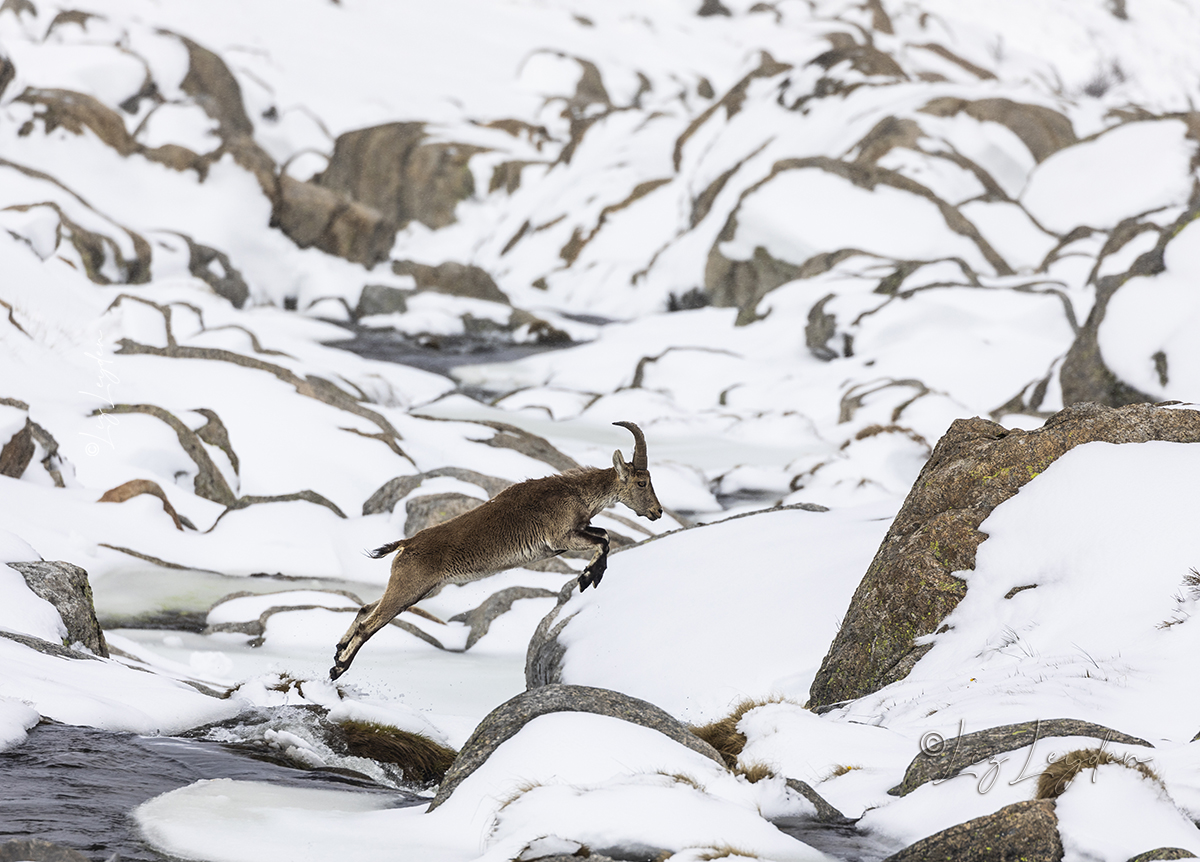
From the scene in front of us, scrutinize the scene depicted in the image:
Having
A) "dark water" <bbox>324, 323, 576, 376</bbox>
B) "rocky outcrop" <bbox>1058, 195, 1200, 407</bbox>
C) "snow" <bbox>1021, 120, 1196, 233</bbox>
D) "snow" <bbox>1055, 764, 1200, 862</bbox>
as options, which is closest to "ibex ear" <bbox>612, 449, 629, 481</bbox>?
"snow" <bbox>1055, 764, 1200, 862</bbox>

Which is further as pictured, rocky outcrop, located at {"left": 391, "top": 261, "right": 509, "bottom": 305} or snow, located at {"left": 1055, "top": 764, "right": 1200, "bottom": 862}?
rocky outcrop, located at {"left": 391, "top": 261, "right": 509, "bottom": 305}

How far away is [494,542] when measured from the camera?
315 inches

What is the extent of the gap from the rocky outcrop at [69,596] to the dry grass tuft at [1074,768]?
701 cm

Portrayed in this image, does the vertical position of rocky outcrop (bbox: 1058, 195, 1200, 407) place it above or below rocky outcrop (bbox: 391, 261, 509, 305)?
below

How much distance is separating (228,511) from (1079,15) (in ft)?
321

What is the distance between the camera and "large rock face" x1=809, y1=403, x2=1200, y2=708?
7.14 m

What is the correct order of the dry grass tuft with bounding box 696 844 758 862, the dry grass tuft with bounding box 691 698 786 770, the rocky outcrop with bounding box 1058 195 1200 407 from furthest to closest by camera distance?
the rocky outcrop with bounding box 1058 195 1200 407 → the dry grass tuft with bounding box 691 698 786 770 → the dry grass tuft with bounding box 696 844 758 862

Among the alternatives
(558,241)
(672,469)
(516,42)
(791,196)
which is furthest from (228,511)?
(516,42)

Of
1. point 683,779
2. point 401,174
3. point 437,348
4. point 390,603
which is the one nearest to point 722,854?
point 683,779

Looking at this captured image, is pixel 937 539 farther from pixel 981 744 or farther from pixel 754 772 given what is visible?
pixel 981 744

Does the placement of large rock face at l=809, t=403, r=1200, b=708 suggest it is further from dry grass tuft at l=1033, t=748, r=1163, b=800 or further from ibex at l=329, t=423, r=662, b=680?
dry grass tuft at l=1033, t=748, r=1163, b=800

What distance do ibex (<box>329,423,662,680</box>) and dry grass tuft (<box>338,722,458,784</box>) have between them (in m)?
0.48

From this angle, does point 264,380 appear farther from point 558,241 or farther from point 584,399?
point 558,241

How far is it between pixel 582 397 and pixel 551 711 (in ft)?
79.6
